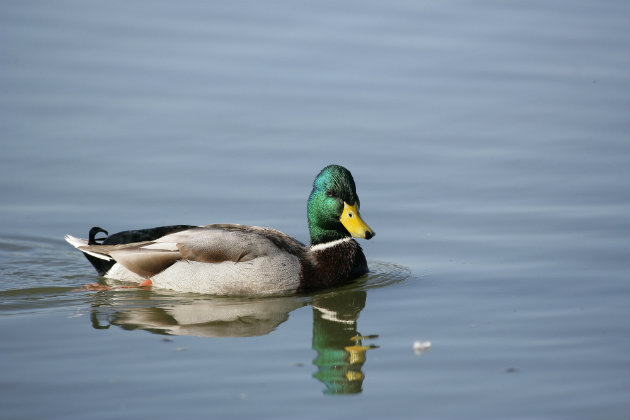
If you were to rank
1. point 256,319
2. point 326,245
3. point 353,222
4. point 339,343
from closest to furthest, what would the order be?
point 339,343 → point 256,319 → point 353,222 → point 326,245

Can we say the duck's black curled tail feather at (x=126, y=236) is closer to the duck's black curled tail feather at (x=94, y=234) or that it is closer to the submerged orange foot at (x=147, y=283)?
the duck's black curled tail feather at (x=94, y=234)

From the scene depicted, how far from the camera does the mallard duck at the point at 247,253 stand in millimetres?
9820

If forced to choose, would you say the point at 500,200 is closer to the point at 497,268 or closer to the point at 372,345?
the point at 497,268

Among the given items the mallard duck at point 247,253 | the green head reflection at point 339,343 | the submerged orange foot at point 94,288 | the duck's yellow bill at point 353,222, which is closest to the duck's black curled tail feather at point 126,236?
the mallard duck at point 247,253

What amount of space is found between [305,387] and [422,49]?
9.73 meters

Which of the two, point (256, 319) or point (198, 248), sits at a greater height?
point (198, 248)

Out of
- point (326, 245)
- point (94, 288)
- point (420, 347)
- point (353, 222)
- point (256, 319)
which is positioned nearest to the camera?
point (420, 347)

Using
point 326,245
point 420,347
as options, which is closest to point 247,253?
point 326,245

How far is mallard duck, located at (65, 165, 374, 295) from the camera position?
9820mm

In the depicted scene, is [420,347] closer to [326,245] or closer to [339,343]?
[339,343]

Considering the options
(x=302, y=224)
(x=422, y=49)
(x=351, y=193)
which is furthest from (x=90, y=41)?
(x=351, y=193)

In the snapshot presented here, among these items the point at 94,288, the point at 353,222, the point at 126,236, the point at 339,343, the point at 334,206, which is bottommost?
the point at 339,343

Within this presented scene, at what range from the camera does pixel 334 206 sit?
10.3 metres

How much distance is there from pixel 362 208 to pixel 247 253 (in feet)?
7.37
